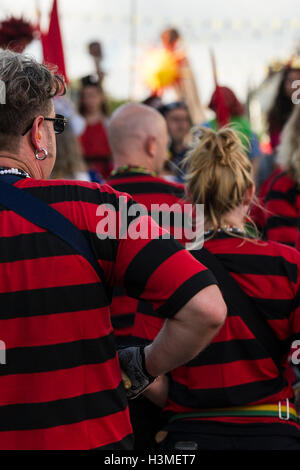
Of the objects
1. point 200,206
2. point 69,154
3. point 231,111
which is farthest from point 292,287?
point 231,111

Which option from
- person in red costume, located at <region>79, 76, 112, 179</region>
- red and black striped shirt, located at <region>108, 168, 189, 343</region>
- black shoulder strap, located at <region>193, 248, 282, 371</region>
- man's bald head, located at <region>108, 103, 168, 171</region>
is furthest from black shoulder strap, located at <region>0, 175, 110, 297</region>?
person in red costume, located at <region>79, 76, 112, 179</region>

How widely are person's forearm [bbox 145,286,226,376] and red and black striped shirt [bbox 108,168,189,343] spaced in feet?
4.04

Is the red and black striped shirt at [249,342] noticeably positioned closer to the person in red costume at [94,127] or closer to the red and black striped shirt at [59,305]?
the red and black striped shirt at [59,305]

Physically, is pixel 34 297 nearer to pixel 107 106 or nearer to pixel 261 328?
pixel 261 328

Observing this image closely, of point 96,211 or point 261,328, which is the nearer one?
point 96,211

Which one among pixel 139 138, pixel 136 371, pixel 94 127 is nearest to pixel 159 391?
pixel 136 371

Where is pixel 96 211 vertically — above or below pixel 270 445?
above

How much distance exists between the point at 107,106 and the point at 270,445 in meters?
4.93

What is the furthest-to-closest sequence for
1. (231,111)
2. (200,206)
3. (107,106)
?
(107,106) < (231,111) < (200,206)

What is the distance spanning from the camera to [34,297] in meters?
1.76

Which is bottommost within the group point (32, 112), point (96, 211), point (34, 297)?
point (34, 297)

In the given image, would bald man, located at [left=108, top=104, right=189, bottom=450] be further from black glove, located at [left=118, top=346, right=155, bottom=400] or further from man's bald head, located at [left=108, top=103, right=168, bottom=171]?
black glove, located at [left=118, top=346, right=155, bottom=400]

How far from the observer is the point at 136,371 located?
197 cm

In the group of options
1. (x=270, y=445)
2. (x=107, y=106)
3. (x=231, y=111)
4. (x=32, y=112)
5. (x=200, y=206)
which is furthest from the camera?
(x=107, y=106)
